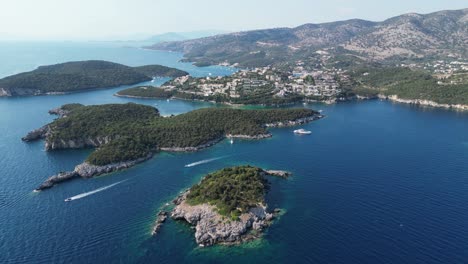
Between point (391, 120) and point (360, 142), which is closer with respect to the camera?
point (360, 142)

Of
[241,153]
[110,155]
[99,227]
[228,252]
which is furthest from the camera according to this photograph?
[241,153]

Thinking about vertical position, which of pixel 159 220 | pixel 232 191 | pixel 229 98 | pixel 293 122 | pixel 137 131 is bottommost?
pixel 159 220

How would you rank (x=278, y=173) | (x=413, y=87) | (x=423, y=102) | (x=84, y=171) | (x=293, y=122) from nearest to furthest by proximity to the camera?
(x=278, y=173), (x=84, y=171), (x=293, y=122), (x=423, y=102), (x=413, y=87)

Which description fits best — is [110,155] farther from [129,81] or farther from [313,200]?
[129,81]

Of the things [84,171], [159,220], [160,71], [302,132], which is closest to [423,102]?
[302,132]

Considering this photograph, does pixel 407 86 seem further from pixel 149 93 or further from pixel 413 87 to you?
pixel 149 93

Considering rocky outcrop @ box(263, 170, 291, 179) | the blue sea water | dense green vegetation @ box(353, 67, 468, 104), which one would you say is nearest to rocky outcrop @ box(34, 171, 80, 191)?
the blue sea water

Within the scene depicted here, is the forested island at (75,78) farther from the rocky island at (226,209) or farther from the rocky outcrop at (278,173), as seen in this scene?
the rocky island at (226,209)

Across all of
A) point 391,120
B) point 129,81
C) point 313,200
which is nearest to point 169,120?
point 313,200
